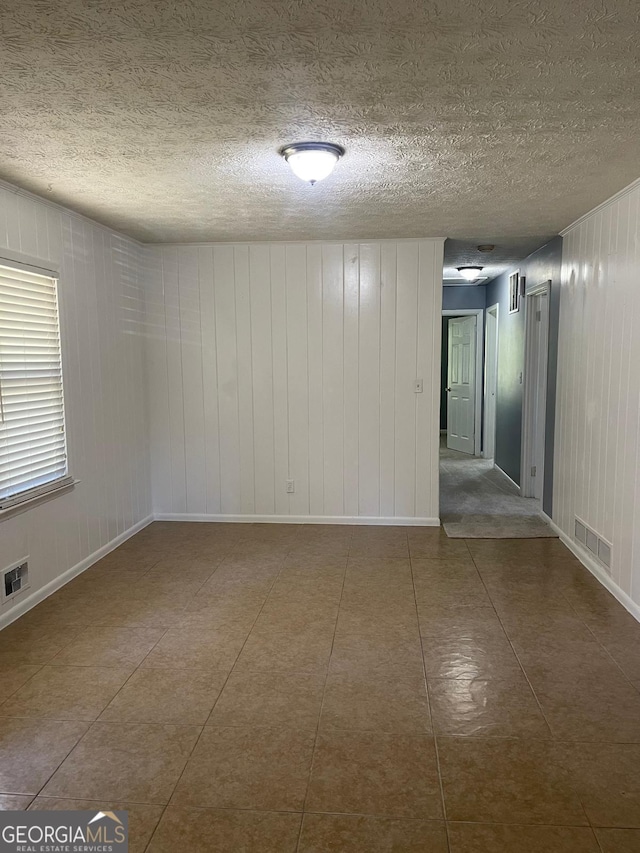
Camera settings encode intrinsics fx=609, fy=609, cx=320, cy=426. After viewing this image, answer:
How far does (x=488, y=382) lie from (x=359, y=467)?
3696mm

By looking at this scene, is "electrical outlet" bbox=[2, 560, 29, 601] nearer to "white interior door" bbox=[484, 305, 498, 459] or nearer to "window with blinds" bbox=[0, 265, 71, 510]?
"window with blinds" bbox=[0, 265, 71, 510]

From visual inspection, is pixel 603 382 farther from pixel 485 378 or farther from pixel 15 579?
pixel 485 378

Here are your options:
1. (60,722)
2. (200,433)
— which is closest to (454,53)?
(60,722)

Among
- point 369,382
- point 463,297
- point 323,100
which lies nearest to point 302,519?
point 369,382

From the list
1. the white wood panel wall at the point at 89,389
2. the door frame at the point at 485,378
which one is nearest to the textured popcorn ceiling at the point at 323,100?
the white wood panel wall at the point at 89,389

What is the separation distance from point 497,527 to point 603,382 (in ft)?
5.67

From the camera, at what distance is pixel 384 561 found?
14.4ft

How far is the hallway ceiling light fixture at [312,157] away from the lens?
8.93 feet

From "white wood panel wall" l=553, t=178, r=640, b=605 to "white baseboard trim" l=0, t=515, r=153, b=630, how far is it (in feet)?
11.3

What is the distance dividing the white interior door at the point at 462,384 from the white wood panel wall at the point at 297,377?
3864 mm

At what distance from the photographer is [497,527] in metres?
5.14

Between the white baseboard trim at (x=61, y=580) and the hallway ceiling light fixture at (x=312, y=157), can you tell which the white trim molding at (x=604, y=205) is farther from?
the white baseboard trim at (x=61, y=580)

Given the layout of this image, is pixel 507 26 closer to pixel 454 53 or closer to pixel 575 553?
pixel 454 53

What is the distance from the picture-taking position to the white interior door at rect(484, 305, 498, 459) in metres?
7.97
